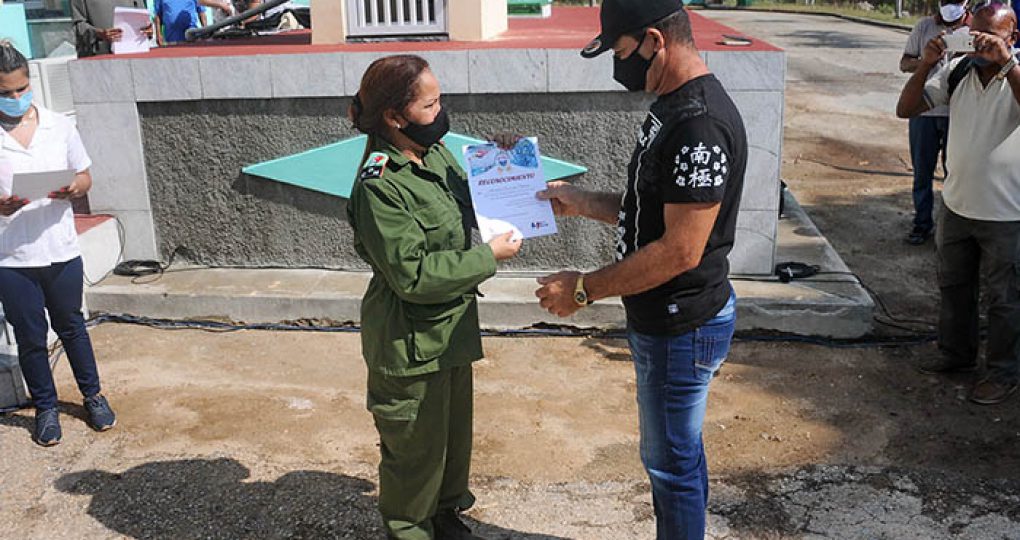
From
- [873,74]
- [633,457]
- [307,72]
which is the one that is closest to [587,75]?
[307,72]

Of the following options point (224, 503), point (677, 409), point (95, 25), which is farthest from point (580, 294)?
point (95, 25)

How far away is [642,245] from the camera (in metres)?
2.81

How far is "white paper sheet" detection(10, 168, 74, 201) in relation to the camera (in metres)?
4.08

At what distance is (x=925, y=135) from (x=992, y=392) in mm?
3125

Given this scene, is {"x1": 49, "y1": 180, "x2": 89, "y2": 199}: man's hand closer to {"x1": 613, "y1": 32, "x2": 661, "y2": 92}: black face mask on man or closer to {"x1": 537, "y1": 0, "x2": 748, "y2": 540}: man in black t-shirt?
{"x1": 537, "y1": 0, "x2": 748, "y2": 540}: man in black t-shirt

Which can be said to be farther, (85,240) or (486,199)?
(85,240)

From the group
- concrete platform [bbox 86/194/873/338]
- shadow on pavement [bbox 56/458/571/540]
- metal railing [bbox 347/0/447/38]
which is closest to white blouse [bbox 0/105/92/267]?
shadow on pavement [bbox 56/458/571/540]

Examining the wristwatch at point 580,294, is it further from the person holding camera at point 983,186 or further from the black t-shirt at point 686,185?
the person holding camera at point 983,186

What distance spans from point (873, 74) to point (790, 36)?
7.56 m

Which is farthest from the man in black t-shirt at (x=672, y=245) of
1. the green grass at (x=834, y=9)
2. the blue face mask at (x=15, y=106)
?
the green grass at (x=834, y=9)

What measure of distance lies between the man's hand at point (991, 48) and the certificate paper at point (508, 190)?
249 cm

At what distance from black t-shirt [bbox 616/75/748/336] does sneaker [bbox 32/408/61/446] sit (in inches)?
120

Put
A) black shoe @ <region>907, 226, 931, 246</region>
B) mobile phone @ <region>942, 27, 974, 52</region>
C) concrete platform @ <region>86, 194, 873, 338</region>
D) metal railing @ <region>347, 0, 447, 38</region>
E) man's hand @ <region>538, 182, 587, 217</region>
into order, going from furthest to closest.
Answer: black shoe @ <region>907, 226, 931, 246</region> → metal railing @ <region>347, 0, 447, 38</region> → concrete platform @ <region>86, 194, 873, 338</region> → mobile phone @ <region>942, 27, 974, 52</region> → man's hand @ <region>538, 182, 587, 217</region>

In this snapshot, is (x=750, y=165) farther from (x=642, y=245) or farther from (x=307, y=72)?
(x=642, y=245)
